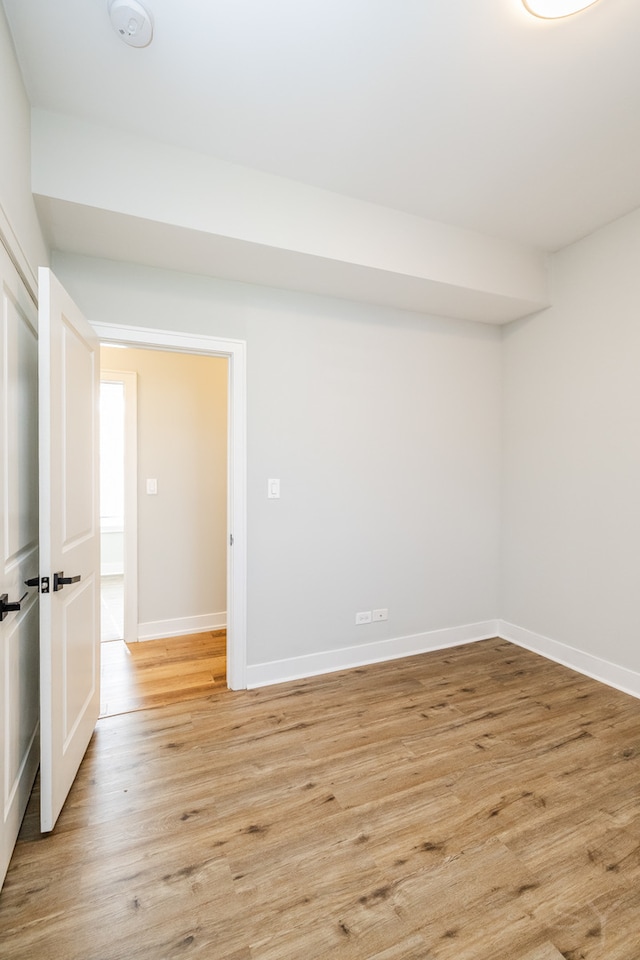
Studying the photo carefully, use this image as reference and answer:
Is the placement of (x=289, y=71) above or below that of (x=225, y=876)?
above

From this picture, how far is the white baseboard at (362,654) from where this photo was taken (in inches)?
113

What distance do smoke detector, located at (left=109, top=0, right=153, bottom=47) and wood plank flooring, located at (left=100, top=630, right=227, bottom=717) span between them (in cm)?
306

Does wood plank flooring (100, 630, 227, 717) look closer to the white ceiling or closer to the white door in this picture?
the white door

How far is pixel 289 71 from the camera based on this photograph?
173 centimetres

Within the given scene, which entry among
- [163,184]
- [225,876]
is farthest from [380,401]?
[225,876]

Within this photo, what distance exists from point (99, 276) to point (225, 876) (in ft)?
9.12

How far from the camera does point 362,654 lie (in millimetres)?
3160

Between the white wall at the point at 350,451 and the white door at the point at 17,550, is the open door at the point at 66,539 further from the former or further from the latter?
the white wall at the point at 350,451

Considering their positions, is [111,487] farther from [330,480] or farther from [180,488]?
[330,480]

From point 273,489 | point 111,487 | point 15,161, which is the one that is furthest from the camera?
point 111,487

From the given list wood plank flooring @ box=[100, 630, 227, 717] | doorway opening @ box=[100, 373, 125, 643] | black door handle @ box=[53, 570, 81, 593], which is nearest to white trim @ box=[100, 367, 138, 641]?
wood plank flooring @ box=[100, 630, 227, 717]

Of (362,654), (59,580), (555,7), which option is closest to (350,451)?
(362,654)

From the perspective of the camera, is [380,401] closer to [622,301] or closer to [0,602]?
[622,301]

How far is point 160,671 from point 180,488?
55.8 inches
